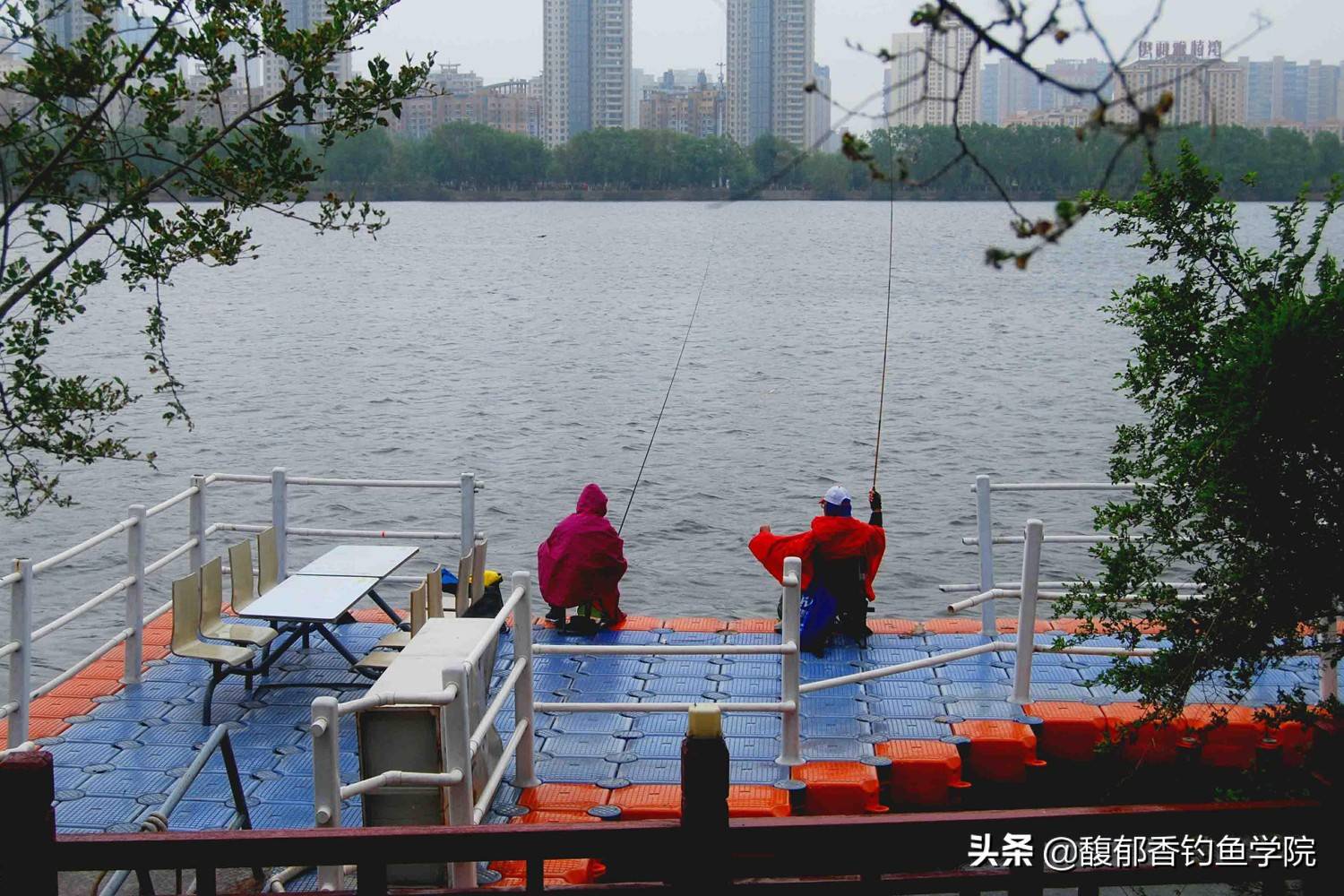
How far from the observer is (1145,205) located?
5.68m

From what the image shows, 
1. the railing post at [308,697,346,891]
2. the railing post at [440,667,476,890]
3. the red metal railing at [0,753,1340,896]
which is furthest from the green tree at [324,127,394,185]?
the red metal railing at [0,753,1340,896]

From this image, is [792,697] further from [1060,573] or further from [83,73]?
[1060,573]

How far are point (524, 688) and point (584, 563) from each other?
6.98 ft

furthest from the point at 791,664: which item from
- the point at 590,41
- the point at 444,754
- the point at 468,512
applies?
the point at 590,41

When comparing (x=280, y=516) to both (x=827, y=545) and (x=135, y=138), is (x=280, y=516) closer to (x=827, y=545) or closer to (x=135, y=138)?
(x=827, y=545)

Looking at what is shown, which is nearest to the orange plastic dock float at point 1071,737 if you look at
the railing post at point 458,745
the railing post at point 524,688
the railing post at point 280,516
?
the railing post at point 524,688

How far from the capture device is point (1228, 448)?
4703 millimetres

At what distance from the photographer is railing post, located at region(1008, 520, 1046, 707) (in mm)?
7359

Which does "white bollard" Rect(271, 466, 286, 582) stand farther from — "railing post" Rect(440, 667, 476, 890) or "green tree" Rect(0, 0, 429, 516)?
"railing post" Rect(440, 667, 476, 890)

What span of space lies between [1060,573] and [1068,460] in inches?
306

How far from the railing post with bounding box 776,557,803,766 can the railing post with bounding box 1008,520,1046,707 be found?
4.05 feet

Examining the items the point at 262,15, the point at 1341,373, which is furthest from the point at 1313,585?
the point at 262,15

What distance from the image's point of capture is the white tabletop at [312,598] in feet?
25.2

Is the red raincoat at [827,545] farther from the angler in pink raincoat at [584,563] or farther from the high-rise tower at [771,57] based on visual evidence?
the high-rise tower at [771,57]
